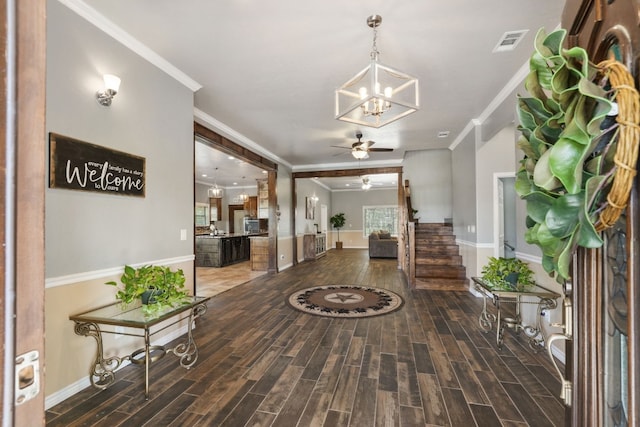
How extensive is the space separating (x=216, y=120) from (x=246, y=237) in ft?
17.3

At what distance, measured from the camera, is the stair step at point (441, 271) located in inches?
214

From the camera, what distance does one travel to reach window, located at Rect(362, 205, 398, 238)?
13.1 metres

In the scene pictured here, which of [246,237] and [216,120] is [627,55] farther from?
[246,237]

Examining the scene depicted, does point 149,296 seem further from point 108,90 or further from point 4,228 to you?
point 4,228

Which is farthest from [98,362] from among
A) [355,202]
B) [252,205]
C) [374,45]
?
[355,202]

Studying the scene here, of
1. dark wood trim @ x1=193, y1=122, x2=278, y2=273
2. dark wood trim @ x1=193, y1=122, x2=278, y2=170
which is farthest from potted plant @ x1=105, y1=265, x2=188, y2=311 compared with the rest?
dark wood trim @ x1=193, y1=122, x2=278, y2=273

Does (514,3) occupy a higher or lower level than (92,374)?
higher

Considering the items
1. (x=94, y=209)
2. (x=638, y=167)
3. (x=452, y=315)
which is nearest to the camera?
(x=638, y=167)

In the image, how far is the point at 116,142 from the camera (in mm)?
2451

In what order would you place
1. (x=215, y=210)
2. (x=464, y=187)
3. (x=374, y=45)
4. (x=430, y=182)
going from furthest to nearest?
(x=215, y=210) → (x=430, y=182) → (x=464, y=187) → (x=374, y=45)

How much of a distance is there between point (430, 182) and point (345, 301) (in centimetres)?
410

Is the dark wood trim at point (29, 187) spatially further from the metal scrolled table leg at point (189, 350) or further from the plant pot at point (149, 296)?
the metal scrolled table leg at point (189, 350)

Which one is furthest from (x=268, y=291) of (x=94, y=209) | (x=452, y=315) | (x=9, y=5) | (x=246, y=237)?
(x=9, y=5)

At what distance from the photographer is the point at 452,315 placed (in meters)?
3.82
